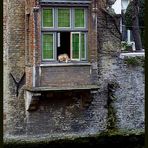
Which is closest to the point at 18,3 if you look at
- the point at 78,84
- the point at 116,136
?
the point at 78,84

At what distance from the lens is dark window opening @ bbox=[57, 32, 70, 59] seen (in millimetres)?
11268

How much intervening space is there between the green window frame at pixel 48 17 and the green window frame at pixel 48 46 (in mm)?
225

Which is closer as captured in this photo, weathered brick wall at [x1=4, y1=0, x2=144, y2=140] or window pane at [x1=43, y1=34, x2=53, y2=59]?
window pane at [x1=43, y1=34, x2=53, y2=59]

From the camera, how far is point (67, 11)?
1133cm

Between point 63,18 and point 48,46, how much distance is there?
0.73 meters

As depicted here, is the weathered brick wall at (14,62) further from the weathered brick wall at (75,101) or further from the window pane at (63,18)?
the window pane at (63,18)

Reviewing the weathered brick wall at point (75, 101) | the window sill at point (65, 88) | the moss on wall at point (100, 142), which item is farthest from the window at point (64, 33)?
the moss on wall at point (100, 142)

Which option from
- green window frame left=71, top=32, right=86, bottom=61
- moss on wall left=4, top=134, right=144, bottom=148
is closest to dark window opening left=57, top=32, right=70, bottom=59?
green window frame left=71, top=32, right=86, bottom=61

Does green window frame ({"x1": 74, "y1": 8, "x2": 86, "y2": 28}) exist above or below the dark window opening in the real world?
above

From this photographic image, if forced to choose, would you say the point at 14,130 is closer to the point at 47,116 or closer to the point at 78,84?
the point at 47,116

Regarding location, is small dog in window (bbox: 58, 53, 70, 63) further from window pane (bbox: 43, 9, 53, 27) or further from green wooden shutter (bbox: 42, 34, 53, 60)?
window pane (bbox: 43, 9, 53, 27)

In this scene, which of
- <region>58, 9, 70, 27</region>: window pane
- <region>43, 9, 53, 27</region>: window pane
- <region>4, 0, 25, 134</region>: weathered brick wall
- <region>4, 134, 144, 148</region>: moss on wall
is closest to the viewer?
<region>4, 134, 144, 148</region>: moss on wall

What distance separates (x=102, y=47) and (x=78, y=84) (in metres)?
1.24

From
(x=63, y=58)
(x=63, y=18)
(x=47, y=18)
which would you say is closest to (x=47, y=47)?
(x=63, y=58)
